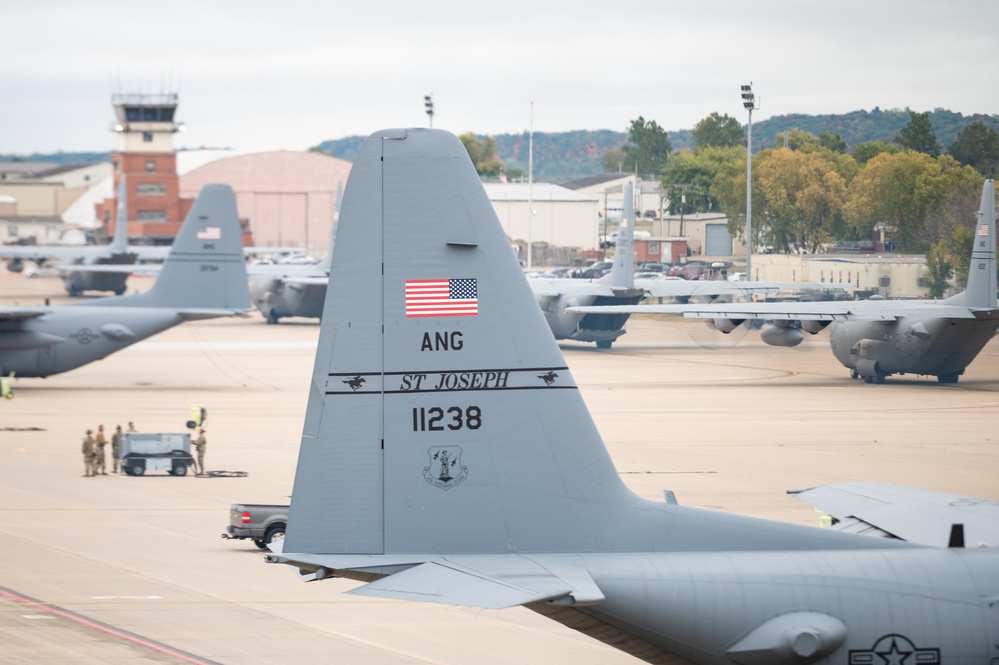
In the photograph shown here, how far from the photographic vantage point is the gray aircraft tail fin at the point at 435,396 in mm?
12031

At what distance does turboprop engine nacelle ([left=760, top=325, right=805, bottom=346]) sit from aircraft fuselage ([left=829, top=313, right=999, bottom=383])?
2.76 m

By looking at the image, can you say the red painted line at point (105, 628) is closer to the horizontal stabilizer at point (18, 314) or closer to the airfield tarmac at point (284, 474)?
the airfield tarmac at point (284, 474)

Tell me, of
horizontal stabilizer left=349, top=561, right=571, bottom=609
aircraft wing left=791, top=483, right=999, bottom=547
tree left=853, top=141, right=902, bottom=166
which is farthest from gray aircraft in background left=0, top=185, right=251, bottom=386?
horizontal stabilizer left=349, top=561, right=571, bottom=609

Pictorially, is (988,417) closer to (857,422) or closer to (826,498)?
(857,422)

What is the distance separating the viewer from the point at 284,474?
35.5 m

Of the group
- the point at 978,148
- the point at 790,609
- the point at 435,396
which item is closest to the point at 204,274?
the point at 978,148

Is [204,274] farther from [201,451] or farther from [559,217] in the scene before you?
[559,217]

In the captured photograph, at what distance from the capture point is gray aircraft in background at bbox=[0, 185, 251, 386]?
5144 cm

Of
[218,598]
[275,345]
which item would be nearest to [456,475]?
[218,598]

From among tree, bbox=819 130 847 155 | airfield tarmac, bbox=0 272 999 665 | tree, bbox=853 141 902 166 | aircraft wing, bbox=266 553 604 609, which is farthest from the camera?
tree, bbox=819 130 847 155

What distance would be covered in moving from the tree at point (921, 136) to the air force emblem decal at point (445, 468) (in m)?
53.6

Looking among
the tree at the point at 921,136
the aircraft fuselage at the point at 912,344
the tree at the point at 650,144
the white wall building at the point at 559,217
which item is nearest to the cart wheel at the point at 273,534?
the aircraft fuselage at the point at 912,344

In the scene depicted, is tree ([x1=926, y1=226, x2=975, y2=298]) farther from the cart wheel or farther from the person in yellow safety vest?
the cart wheel

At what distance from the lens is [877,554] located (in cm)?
1313
